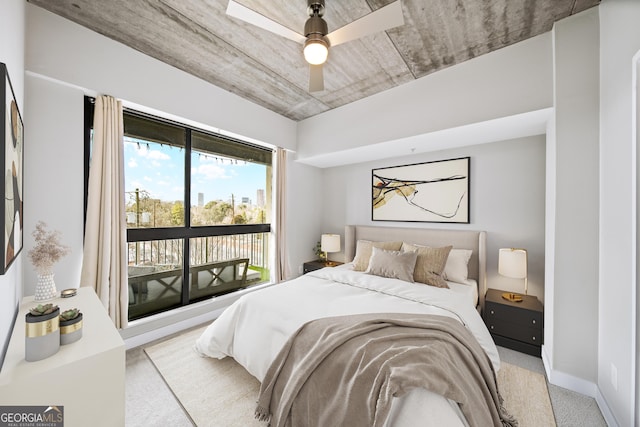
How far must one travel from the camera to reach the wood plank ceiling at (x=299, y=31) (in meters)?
1.81

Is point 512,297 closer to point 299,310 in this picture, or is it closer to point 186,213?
point 299,310

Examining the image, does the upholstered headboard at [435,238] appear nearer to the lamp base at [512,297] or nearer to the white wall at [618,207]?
the lamp base at [512,297]

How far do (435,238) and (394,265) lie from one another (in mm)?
901

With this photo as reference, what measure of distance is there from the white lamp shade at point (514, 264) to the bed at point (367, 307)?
0.37 meters

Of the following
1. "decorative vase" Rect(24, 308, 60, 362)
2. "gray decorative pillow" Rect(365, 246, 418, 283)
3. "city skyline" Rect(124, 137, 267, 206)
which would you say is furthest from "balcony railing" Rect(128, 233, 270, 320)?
"gray decorative pillow" Rect(365, 246, 418, 283)

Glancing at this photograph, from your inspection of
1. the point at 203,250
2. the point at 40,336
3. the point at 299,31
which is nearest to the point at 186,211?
the point at 203,250

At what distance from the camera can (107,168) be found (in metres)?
2.18

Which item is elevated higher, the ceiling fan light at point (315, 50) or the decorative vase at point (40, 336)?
the ceiling fan light at point (315, 50)

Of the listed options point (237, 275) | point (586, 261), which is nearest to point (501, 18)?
point (586, 261)

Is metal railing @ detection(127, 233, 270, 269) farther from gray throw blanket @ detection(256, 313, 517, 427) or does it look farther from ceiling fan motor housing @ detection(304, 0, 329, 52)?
ceiling fan motor housing @ detection(304, 0, 329, 52)

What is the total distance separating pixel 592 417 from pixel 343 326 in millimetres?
1799

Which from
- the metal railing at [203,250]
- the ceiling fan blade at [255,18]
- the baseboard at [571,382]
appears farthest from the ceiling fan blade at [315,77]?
the baseboard at [571,382]

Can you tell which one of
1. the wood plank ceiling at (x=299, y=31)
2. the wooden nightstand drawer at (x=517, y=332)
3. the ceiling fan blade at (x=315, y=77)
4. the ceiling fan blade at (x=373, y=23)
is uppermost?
the wood plank ceiling at (x=299, y=31)

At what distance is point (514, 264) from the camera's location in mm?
2387
